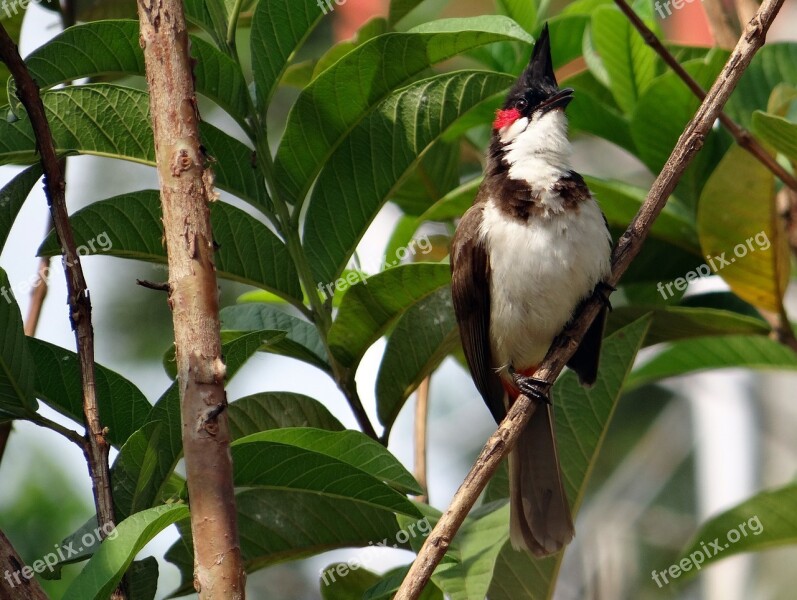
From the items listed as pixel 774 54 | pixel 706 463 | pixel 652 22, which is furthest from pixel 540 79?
pixel 706 463

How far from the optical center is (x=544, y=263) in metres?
2.37

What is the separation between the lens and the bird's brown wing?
2.30m

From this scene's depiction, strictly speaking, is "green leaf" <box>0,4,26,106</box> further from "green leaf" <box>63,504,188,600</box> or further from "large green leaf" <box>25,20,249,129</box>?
"green leaf" <box>63,504,188,600</box>

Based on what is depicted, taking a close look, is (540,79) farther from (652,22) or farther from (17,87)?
(17,87)

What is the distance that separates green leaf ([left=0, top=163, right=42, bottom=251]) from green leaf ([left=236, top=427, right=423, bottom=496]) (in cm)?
57

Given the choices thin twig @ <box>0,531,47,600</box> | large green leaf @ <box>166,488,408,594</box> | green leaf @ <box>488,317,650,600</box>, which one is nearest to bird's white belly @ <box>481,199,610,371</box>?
green leaf @ <box>488,317,650,600</box>

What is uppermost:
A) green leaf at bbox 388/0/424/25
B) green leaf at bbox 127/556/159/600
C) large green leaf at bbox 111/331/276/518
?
green leaf at bbox 388/0/424/25

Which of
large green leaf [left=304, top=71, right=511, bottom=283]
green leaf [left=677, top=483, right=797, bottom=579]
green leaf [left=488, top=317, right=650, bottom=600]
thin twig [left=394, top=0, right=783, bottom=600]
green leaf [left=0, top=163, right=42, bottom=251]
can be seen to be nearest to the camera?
thin twig [left=394, top=0, right=783, bottom=600]

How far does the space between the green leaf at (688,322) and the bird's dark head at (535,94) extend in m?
0.53

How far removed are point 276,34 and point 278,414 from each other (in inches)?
27.3

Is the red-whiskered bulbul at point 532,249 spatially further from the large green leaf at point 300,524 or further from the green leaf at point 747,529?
the large green leaf at point 300,524

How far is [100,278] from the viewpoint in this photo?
5.18 m

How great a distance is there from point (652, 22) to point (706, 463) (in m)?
2.64

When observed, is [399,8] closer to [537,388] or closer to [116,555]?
[537,388]
